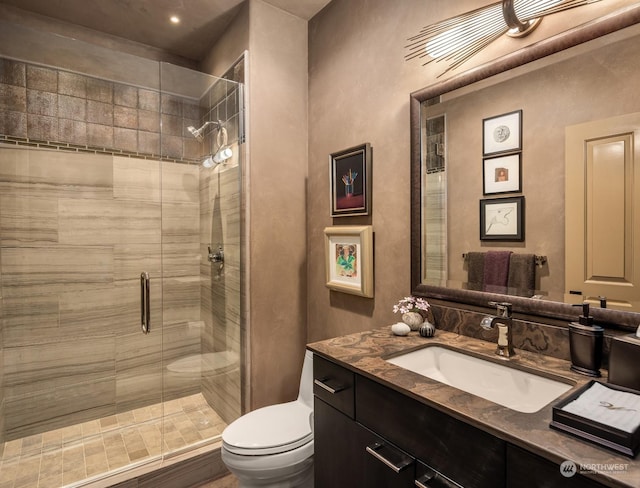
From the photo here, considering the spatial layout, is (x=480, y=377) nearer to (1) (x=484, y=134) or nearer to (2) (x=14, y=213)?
(1) (x=484, y=134)

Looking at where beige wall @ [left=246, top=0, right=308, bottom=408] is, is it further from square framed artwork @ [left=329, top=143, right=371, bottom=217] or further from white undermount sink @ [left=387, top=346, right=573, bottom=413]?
white undermount sink @ [left=387, top=346, right=573, bottom=413]

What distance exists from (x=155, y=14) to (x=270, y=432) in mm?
2570

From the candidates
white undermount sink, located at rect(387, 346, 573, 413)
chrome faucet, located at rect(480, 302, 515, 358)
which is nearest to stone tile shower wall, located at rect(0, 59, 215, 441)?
white undermount sink, located at rect(387, 346, 573, 413)

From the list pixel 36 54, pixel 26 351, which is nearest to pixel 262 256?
pixel 26 351

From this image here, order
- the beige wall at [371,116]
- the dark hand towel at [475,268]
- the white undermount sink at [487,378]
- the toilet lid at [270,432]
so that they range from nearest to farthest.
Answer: the white undermount sink at [487,378], the dark hand towel at [475,268], the toilet lid at [270,432], the beige wall at [371,116]

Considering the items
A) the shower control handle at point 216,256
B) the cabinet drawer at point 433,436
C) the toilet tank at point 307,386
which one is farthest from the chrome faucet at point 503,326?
the shower control handle at point 216,256

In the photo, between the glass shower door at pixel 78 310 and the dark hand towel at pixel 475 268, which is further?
the glass shower door at pixel 78 310

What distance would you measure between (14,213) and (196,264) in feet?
3.71

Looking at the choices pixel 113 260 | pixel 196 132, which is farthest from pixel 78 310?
pixel 196 132

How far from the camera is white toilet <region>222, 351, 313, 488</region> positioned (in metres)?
1.49

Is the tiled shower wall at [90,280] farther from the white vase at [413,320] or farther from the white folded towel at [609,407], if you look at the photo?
the white folded towel at [609,407]

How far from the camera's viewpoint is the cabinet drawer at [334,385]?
3.83ft

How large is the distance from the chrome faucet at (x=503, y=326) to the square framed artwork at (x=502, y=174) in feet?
1.40

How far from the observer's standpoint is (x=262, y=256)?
2.21 meters
